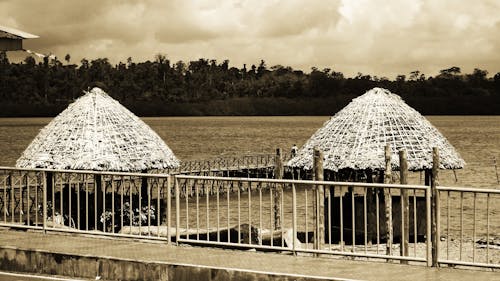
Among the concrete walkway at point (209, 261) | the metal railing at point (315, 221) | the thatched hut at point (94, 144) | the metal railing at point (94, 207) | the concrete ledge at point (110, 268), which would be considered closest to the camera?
the concrete walkway at point (209, 261)

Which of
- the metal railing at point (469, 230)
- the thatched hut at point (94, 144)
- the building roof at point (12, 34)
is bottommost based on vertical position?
the metal railing at point (469, 230)

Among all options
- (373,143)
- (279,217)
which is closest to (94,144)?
(279,217)

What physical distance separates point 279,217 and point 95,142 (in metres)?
6.25

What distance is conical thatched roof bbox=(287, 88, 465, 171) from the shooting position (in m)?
23.6

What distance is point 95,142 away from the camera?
24.9 meters

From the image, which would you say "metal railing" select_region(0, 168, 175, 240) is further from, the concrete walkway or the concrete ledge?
the concrete ledge

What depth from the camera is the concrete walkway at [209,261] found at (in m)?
9.51

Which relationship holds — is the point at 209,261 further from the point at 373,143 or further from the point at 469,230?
the point at 469,230

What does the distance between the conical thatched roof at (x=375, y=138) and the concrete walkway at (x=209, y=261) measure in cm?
1244

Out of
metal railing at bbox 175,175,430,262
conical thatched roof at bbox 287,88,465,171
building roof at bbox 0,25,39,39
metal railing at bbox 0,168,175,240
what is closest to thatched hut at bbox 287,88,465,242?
conical thatched roof at bbox 287,88,465,171

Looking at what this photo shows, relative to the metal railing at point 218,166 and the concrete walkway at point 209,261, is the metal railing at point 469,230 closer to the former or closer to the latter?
the concrete walkway at point 209,261

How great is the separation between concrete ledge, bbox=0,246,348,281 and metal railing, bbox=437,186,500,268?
1956mm

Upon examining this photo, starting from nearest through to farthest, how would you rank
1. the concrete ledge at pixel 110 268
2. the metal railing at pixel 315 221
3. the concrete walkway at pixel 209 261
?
1. the concrete walkway at pixel 209 261
2. the concrete ledge at pixel 110 268
3. the metal railing at pixel 315 221

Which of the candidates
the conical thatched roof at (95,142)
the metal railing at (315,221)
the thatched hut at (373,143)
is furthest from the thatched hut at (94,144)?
the thatched hut at (373,143)
